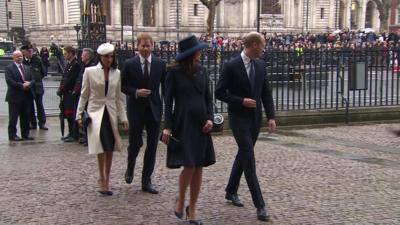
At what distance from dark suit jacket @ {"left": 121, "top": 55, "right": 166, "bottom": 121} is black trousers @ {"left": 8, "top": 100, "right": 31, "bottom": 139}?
5.18 metres

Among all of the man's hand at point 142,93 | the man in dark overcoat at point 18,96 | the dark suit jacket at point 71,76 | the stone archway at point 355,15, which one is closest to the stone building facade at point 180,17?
the stone archway at point 355,15

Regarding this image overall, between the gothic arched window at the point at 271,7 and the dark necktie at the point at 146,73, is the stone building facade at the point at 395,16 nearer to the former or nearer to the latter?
the gothic arched window at the point at 271,7

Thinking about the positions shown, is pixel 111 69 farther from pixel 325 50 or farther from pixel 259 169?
pixel 325 50

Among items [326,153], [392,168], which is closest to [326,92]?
[326,153]

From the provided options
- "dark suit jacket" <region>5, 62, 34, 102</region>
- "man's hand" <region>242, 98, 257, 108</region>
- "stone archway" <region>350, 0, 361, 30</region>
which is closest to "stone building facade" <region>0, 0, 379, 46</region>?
"stone archway" <region>350, 0, 361, 30</region>

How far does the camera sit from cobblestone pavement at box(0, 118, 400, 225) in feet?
20.8

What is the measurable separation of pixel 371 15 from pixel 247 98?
289 ft

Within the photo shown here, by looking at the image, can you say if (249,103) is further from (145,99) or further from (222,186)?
(222,186)

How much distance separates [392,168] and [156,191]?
402 cm

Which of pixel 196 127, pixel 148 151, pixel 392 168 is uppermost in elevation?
pixel 196 127

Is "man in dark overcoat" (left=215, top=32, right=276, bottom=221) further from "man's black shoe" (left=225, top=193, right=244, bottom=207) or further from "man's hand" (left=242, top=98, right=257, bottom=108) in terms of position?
"man's black shoe" (left=225, top=193, right=244, bottom=207)

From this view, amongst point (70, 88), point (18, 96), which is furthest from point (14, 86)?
point (70, 88)

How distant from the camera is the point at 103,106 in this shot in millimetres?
7164

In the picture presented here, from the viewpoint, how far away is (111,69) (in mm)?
7219
